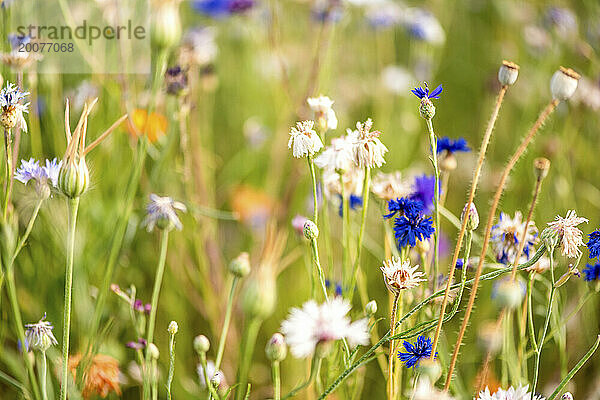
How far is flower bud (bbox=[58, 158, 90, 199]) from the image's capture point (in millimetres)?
452

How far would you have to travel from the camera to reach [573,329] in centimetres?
87

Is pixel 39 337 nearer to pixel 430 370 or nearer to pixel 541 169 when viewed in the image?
pixel 430 370

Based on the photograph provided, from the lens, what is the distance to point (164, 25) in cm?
62

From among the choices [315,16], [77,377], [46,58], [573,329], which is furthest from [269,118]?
[77,377]

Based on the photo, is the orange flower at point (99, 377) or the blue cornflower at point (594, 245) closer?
the blue cornflower at point (594, 245)

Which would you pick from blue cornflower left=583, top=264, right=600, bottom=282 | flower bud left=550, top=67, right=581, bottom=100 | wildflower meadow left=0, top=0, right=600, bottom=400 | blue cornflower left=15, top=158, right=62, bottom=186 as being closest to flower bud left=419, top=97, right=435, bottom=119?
wildflower meadow left=0, top=0, right=600, bottom=400

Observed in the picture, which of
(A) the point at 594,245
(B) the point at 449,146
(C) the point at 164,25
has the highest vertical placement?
(C) the point at 164,25

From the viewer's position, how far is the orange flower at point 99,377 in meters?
0.62

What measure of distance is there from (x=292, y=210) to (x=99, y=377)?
0.59m

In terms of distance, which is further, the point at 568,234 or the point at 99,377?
the point at 99,377

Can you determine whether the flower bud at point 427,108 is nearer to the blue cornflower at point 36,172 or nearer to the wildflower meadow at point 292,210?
the wildflower meadow at point 292,210

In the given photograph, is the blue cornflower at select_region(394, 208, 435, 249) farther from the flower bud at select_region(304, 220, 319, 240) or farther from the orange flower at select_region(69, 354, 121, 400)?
the orange flower at select_region(69, 354, 121, 400)

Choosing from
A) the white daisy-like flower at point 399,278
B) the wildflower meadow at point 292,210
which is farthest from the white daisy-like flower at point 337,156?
the white daisy-like flower at point 399,278

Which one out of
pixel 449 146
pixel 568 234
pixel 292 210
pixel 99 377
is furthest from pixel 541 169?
pixel 292 210
